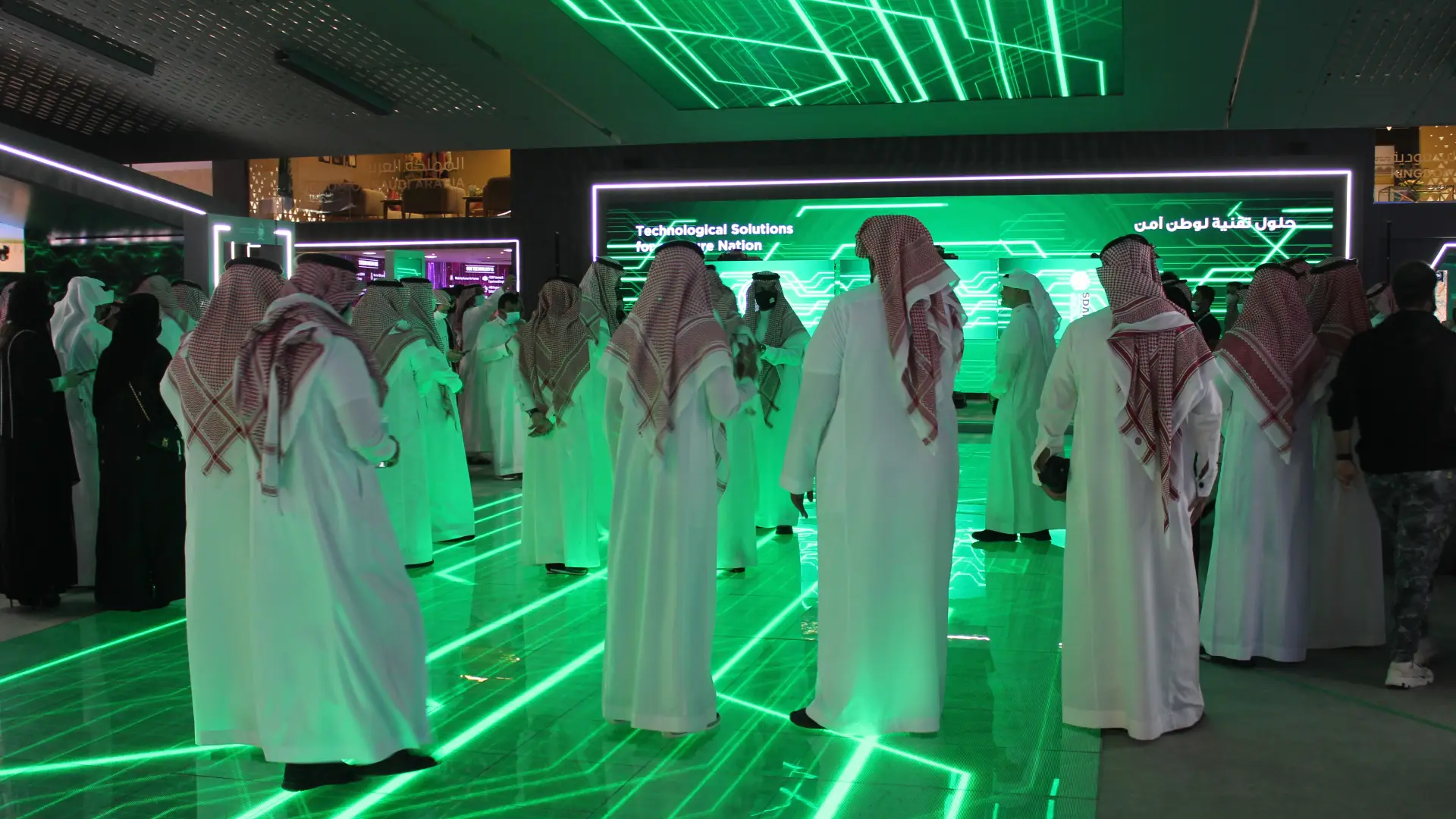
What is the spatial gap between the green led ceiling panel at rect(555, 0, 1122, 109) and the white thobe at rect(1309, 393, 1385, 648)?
2902 millimetres

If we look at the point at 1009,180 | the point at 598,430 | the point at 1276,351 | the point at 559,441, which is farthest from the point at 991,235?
the point at 1276,351

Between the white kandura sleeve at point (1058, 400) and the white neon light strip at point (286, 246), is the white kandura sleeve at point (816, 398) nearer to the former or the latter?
the white kandura sleeve at point (1058, 400)

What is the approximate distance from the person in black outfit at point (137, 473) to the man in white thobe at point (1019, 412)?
177 inches

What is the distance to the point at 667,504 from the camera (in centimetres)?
387

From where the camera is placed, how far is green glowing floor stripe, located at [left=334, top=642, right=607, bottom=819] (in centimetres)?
336

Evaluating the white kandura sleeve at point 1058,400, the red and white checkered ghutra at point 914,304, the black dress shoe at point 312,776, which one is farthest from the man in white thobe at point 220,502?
the white kandura sleeve at point 1058,400

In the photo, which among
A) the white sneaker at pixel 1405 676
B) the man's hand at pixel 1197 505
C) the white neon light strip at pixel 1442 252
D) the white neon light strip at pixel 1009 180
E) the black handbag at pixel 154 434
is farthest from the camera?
the white neon light strip at pixel 1442 252

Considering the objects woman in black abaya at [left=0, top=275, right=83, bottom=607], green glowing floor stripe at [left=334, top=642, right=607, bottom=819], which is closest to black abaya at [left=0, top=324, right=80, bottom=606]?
woman in black abaya at [left=0, top=275, right=83, bottom=607]

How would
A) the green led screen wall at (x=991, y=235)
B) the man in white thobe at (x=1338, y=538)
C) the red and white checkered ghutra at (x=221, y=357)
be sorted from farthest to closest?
the green led screen wall at (x=991, y=235) < the man in white thobe at (x=1338, y=538) < the red and white checkered ghutra at (x=221, y=357)

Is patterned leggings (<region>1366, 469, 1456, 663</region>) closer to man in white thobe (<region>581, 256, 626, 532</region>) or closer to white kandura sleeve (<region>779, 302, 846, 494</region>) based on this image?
white kandura sleeve (<region>779, 302, 846, 494</region>)

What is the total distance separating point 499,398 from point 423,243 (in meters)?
3.35

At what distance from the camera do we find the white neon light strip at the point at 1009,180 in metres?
11.1

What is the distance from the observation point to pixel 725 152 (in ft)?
39.8

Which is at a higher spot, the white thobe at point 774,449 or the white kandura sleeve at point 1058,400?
the white kandura sleeve at point 1058,400
